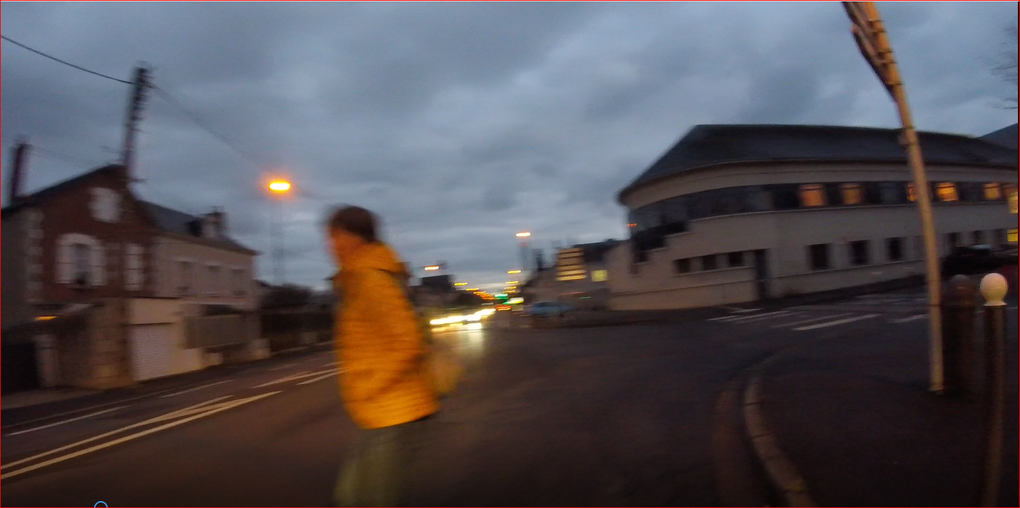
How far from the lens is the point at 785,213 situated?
36.9 m

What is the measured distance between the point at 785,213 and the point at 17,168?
3228cm

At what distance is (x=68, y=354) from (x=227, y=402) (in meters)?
12.0

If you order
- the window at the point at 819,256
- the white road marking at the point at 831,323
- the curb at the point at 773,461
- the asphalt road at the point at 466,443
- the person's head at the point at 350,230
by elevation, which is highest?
the window at the point at 819,256

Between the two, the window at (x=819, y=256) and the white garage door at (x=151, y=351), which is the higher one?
the window at (x=819, y=256)

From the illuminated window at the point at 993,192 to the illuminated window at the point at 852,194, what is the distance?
29.2 ft

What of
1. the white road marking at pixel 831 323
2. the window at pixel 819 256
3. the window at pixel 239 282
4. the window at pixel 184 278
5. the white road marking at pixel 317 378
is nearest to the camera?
the white road marking at pixel 317 378

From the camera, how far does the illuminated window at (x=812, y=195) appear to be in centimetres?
3772

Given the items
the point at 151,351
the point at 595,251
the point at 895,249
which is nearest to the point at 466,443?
the point at 151,351

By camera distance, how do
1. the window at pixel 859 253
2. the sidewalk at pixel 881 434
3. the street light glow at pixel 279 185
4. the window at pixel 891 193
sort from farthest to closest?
the window at pixel 891 193, the window at pixel 859 253, the street light glow at pixel 279 185, the sidewalk at pixel 881 434

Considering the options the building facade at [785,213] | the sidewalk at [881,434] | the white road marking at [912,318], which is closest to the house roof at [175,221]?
the building facade at [785,213]

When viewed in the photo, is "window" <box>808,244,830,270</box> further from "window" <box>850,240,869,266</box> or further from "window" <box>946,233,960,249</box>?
"window" <box>946,233,960,249</box>

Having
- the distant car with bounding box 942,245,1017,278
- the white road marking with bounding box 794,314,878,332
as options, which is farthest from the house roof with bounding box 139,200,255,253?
the distant car with bounding box 942,245,1017,278

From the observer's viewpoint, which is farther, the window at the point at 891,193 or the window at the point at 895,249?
the window at the point at 895,249

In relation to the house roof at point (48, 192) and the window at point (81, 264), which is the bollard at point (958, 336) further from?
the window at point (81, 264)
